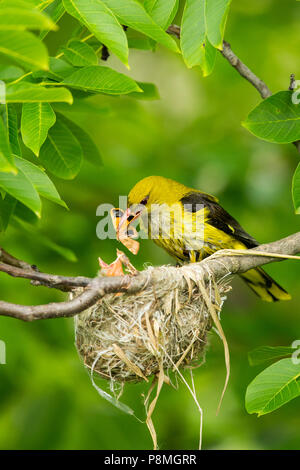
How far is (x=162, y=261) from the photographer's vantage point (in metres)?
6.07

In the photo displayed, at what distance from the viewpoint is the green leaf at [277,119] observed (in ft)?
10.2

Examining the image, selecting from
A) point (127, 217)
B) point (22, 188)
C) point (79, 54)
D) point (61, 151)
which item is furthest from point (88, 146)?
point (22, 188)

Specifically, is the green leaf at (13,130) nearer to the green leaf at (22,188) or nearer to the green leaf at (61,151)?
the green leaf at (22,188)

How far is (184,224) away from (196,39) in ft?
6.82

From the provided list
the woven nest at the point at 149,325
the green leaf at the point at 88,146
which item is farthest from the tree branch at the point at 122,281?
the green leaf at the point at 88,146

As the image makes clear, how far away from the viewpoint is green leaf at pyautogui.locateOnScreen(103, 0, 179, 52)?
8.41 feet

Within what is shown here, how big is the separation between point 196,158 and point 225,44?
245 cm

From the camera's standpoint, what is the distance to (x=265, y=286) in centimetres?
497

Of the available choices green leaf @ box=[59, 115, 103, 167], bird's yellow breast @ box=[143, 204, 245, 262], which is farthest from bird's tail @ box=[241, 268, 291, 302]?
green leaf @ box=[59, 115, 103, 167]

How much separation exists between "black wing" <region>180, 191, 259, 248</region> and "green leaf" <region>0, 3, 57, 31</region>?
3.11m

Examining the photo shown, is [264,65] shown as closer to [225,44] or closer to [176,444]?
[225,44]

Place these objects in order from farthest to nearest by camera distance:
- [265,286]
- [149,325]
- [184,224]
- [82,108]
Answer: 1. [265,286]
2. [184,224]
3. [82,108]
4. [149,325]

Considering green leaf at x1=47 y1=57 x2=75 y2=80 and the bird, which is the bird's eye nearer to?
the bird

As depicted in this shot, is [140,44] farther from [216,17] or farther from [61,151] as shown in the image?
[216,17]
